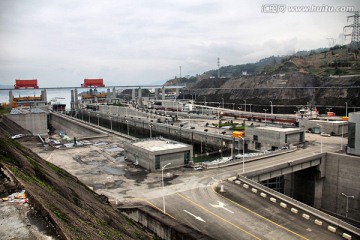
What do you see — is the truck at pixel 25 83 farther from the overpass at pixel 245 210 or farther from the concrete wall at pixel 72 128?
the overpass at pixel 245 210

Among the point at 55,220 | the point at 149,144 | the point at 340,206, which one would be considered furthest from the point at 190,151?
the point at 55,220

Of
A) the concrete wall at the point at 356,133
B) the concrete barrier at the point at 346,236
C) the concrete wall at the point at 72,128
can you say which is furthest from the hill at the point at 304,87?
the concrete barrier at the point at 346,236

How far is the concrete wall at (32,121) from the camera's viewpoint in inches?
3996

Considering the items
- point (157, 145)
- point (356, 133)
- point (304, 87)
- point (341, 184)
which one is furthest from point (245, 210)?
point (304, 87)

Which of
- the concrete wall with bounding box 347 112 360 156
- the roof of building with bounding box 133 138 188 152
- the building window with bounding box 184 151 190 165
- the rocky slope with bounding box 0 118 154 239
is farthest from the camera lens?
the concrete wall with bounding box 347 112 360 156

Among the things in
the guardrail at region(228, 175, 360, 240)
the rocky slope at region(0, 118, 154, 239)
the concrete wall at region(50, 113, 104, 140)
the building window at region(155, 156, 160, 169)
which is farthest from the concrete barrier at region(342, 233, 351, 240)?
the concrete wall at region(50, 113, 104, 140)

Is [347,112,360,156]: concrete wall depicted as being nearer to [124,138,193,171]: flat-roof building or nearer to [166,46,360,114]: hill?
[124,138,193,171]: flat-roof building

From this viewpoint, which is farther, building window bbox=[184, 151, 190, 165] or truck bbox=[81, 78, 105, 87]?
truck bbox=[81, 78, 105, 87]

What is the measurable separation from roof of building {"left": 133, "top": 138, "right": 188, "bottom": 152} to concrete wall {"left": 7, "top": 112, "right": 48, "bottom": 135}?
68966mm

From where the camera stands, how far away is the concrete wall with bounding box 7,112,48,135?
10150 cm

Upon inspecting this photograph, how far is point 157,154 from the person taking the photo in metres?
42.0

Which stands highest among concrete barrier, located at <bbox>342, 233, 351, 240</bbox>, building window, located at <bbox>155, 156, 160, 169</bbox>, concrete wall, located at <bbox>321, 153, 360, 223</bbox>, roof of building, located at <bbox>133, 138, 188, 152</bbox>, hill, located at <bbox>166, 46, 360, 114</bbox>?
hill, located at <bbox>166, 46, 360, 114</bbox>

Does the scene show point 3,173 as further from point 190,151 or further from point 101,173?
point 190,151

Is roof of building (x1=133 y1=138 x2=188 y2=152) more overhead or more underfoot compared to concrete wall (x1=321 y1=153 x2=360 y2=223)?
more overhead
